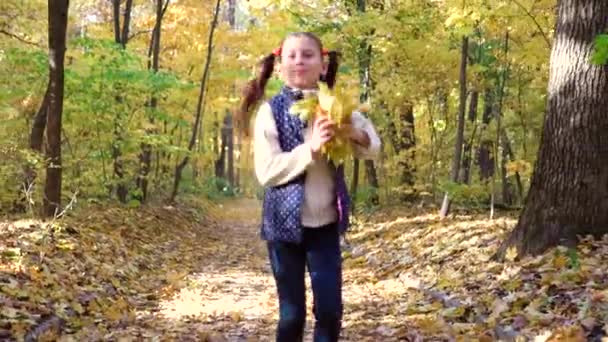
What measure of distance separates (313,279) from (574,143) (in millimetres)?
3793

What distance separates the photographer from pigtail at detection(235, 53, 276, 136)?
328 centimetres

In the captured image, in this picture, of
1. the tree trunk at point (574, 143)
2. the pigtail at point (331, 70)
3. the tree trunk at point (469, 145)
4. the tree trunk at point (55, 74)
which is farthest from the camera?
the tree trunk at point (469, 145)

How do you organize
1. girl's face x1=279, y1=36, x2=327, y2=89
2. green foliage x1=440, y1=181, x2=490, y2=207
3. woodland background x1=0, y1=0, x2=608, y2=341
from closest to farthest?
girl's face x1=279, y1=36, x2=327, y2=89, woodland background x1=0, y1=0, x2=608, y2=341, green foliage x1=440, y1=181, x2=490, y2=207

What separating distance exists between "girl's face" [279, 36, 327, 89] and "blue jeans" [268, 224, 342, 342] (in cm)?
68

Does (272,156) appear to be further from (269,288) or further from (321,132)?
(269,288)

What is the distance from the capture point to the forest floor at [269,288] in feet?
15.5

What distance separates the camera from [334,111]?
9.00 ft

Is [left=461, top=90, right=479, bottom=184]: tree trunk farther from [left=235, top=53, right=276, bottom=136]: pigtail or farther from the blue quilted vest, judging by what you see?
the blue quilted vest

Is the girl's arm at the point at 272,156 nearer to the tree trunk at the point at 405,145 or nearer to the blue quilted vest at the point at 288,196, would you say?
the blue quilted vest at the point at 288,196

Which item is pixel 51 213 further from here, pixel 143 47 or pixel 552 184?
pixel 143 47

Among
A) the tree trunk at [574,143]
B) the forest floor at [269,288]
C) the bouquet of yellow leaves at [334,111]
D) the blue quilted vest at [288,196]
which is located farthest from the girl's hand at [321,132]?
the tree trunk at [574,143]

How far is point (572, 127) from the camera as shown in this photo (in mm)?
5922

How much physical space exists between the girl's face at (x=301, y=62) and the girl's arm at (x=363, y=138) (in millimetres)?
278

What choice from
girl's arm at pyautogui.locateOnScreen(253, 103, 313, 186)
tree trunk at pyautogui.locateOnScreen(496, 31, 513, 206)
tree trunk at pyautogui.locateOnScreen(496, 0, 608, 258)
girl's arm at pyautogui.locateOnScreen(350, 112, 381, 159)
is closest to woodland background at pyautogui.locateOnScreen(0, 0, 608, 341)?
tree trunk at pyautogui.locateOnScreen(496, 0, 608, 258)
